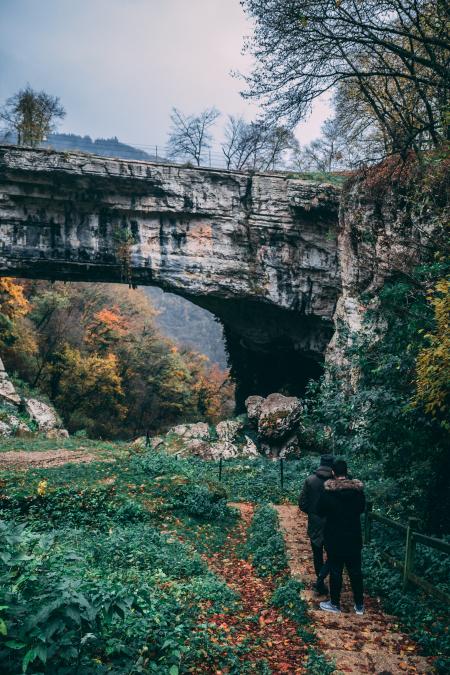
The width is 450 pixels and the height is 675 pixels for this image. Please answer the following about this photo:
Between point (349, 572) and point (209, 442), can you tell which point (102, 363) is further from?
point (349, 572)

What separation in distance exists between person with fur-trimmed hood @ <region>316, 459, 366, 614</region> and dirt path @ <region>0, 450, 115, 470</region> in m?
11.0

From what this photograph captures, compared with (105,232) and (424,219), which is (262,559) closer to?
(424,219)

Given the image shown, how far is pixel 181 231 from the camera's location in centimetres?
2162

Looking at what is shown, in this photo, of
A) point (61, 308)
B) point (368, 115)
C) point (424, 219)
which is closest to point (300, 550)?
point (424, 219)

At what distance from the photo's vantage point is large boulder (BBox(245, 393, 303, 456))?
21.0 meters

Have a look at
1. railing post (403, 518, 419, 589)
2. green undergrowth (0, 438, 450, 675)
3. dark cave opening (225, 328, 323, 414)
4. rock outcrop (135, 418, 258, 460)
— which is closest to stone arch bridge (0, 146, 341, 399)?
dark cave opening (225, 328, 323, 414)

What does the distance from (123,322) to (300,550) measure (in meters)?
31.6

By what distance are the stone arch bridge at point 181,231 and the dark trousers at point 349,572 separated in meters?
17.4

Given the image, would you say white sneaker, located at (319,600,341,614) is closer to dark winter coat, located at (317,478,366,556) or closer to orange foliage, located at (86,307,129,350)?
dark winter coat, located at (317,478,366,556)

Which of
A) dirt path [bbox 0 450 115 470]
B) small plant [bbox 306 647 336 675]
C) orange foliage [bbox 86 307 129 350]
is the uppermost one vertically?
orange foliage [bbox 86 307 129 350]

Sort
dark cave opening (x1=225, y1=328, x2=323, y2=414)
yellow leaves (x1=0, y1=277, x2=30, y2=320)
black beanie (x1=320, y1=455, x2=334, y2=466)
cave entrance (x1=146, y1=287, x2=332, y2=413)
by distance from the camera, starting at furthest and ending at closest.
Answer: dark cave opening (x1=225, y1=328, x2=323, y2=414)
yellow leaves (x1=0, y1=277, x2=30, y2=320)
cave entrance (x1=146, y1=287, x2=332, y2=413)
black beanie (x1=320, y1=455, x2=334, y2=466)

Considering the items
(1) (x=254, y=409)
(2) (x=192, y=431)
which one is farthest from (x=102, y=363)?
(1) (x=254, y=409)

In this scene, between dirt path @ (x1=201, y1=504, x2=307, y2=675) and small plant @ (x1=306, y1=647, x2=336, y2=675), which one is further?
dirt path @ (x1=201, y1=504, x2=307, y2=675)

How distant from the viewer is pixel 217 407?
137ft
